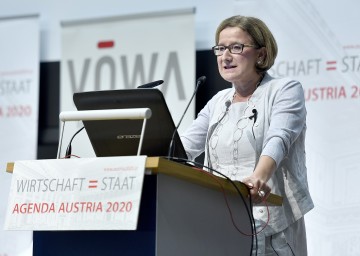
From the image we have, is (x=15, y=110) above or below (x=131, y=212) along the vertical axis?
above

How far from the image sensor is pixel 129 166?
187cm

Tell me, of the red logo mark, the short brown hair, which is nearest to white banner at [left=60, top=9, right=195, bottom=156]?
the red logo mark

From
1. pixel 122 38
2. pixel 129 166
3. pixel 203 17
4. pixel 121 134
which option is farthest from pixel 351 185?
pixel 129 166

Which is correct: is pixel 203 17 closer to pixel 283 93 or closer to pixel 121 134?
pixel 283 93

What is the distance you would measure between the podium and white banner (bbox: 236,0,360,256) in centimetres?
196

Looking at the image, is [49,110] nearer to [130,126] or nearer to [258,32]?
[258,32]

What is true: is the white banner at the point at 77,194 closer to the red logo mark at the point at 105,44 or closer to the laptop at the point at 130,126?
the laptop at the point at 130,126

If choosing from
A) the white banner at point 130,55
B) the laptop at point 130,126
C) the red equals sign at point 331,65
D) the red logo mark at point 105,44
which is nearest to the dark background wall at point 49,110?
the white banner at point 130,55

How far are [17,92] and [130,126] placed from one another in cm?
303

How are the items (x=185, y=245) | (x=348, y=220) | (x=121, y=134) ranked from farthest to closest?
(x=348, y=220) → (x=121, y=134) → (x=185, y=245)

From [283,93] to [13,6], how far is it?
10.7ft

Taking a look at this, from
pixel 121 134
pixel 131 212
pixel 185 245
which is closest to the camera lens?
pixel 131 212

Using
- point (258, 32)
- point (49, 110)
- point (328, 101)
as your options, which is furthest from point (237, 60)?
point (49, 110)

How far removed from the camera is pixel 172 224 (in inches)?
77.1
